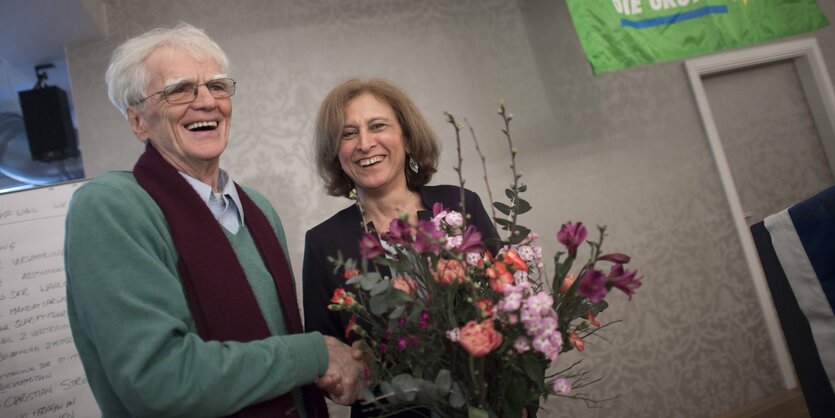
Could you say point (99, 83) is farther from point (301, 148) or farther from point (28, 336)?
point (28, 336)

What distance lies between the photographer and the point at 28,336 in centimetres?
206

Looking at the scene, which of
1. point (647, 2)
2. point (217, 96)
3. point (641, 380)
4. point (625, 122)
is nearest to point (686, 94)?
point (625, 122)

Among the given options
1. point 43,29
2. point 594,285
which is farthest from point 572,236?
point 43,29

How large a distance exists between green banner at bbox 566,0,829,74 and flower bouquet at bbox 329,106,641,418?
1643mm

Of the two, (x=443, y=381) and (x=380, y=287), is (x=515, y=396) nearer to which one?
(x=443, y=381)

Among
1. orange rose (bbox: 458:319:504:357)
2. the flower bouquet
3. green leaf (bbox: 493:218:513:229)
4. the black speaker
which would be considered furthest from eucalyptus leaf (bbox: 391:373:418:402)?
the black speaker

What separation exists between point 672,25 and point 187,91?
82.6 inches

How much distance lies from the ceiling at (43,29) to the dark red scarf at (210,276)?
1.42 m

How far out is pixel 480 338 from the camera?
2.48 feet

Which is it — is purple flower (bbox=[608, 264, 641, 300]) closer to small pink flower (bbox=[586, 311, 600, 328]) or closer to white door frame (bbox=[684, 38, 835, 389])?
small pink flower (bbox=[586, 311, 600, 328])

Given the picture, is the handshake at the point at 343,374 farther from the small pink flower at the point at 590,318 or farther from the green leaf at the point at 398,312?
the small pink flower at the point at 590,318

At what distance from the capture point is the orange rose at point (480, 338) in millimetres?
746

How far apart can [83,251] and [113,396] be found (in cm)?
28

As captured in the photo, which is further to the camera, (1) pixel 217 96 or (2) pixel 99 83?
(2) pixel 99 83
